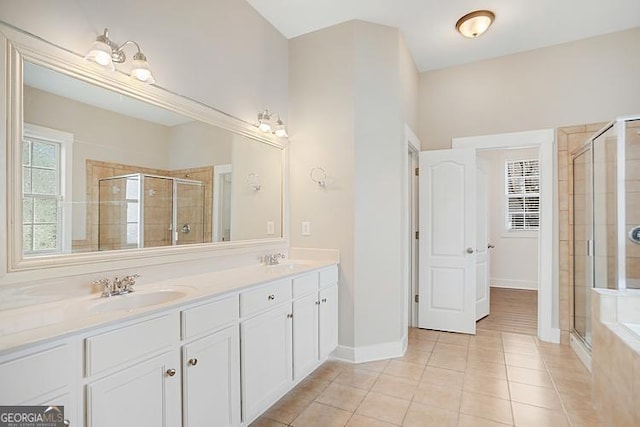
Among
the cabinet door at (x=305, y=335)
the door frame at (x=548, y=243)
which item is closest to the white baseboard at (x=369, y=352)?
the cabinet door at (x=305, y=335)

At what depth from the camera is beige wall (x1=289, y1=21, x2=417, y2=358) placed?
2.96 metres

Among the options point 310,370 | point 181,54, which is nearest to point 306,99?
point 181,54

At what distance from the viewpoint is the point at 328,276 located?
2816 millimetres

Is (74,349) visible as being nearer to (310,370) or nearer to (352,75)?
(310,370)

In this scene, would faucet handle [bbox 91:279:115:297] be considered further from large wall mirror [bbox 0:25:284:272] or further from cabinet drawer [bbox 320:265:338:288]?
cabinet drawer [bbox 320:265:338:288]

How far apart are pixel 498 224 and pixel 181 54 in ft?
19.5

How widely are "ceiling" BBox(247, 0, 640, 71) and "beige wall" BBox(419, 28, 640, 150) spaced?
0.52 feet

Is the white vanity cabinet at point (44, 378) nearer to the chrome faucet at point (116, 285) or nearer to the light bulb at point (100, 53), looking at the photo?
the chrome faucet at point (116, 285)

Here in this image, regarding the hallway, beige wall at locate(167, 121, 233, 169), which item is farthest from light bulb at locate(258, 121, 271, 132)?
the hallway

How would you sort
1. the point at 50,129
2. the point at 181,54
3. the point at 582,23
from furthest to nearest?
the point at 582,23 → the point at 181,54 → the point at 50,129

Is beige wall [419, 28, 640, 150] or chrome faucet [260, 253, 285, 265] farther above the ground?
beige wall [419, 28, 640, 150]

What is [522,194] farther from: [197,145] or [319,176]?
[197,145]

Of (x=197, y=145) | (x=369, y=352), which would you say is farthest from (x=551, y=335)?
(x=197, y=145)

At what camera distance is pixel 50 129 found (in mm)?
1529
